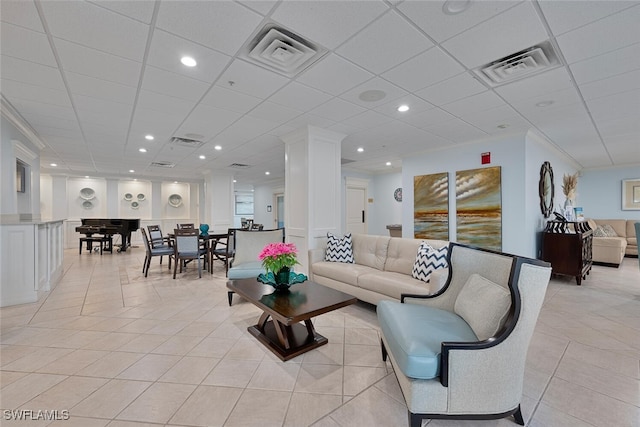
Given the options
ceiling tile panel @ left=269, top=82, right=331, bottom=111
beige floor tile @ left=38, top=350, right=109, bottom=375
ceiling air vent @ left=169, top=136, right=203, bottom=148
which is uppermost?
ceiling air vent @ left=169, top=136, right=203, bottom=148

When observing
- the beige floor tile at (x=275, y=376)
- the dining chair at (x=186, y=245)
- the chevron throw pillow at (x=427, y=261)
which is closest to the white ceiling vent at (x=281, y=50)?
the chevron throw pillow at (x=427, y=261)

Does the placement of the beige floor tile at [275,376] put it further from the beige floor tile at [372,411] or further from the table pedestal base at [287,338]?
the beige floor tile at [372,411]

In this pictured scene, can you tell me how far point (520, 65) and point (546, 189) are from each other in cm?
385

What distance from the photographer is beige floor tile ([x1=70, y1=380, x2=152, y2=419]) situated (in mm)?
1647

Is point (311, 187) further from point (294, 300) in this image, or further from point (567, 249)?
point (567, 249)

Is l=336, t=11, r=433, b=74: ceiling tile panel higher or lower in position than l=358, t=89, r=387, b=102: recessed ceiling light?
lower

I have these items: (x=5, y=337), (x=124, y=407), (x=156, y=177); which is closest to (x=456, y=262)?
(x=124, y=407)

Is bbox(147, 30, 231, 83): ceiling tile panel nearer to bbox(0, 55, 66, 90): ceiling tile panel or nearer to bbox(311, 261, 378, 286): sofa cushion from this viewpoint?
bbox(0, 55, 66, 90): ceiling tile panel

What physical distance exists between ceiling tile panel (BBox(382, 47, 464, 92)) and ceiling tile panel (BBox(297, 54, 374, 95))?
28 centimetres

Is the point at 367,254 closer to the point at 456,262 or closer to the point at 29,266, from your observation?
the point at 456,262

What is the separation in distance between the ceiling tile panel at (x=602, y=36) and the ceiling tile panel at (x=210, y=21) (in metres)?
2.36

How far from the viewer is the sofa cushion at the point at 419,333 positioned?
142 centimetres

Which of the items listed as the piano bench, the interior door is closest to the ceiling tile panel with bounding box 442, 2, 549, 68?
the interior door

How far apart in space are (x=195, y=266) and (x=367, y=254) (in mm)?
4328
